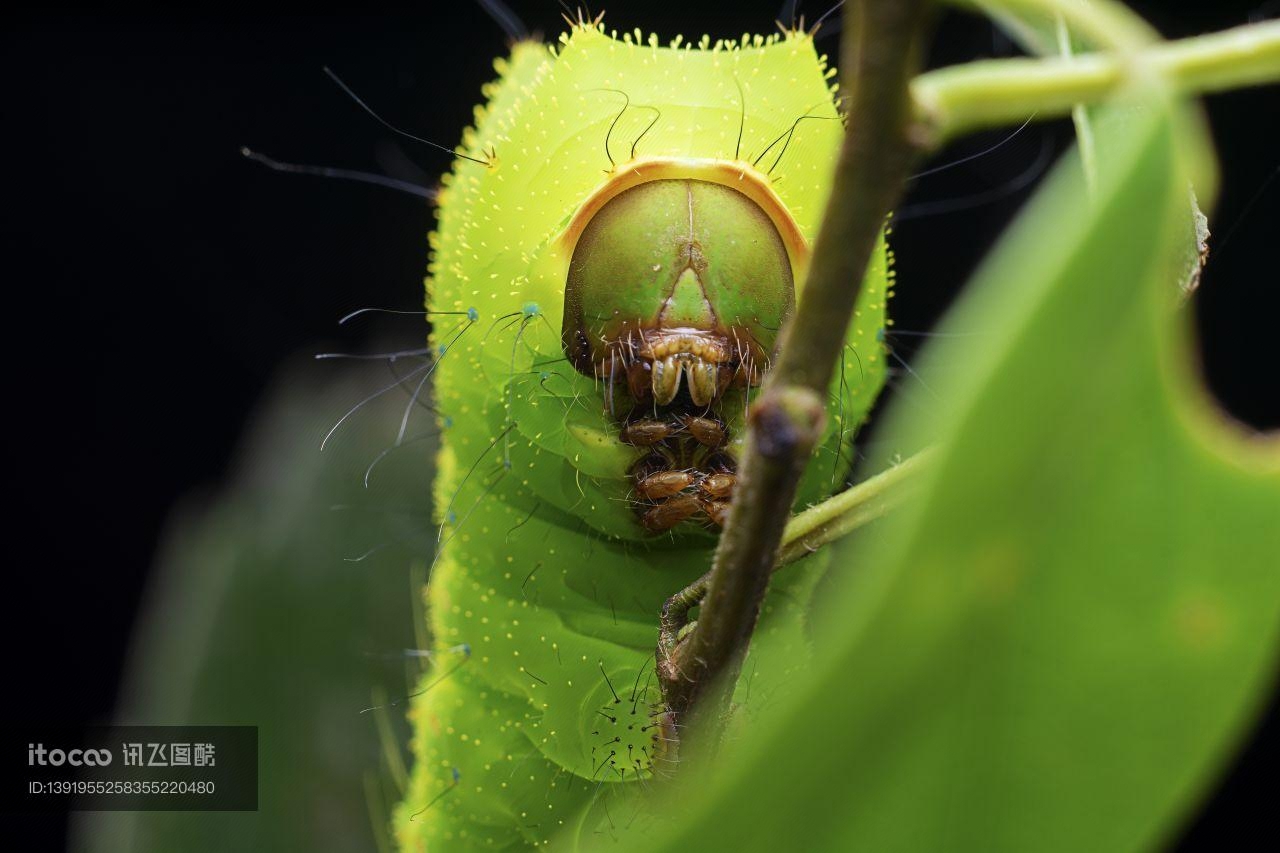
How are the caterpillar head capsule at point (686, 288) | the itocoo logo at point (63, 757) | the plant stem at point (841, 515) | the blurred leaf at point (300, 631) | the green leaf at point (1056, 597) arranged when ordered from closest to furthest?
the green leaf at point (1056, 597) → the plant stem at point (841, 515) → the caterpillar head capsule at point (686, 288) → the itocoo logo at point (63, 757) → the blurred leaf at point (300, 631)

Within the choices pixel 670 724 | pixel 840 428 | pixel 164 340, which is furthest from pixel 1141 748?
pixel 164 340

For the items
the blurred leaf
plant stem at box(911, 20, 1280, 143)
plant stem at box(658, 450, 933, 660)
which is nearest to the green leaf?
plant stem at box(911, 20, 1280, 143)

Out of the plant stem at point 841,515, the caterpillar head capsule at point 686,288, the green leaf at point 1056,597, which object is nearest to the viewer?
the green leaf at point 1056,597

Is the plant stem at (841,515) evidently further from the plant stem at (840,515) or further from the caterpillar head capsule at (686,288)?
the caterpillar head capsule at (686,288)

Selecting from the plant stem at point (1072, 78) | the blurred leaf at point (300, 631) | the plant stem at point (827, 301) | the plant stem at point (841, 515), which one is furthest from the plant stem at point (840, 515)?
the blurred leaf at point (300, 631)

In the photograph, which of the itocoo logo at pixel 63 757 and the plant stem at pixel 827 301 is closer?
the plant stem at pixel 827 301
